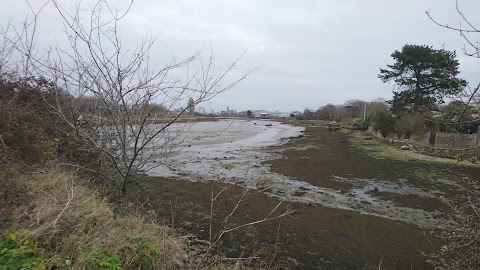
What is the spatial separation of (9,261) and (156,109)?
8.35 feet

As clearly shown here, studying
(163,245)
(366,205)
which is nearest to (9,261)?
(163,245)

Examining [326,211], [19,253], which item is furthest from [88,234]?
[326,211]

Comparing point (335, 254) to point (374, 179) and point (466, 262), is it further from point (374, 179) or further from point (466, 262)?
point (374, 179)

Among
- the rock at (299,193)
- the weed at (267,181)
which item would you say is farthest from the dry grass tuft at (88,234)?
the weed at (267,181)

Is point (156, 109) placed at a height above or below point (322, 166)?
above

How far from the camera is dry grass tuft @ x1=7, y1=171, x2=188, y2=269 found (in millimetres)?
3172

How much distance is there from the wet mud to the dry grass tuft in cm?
117

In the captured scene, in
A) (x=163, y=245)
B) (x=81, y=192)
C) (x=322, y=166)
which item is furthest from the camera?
(x=322, y=166)

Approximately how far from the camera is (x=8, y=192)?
4207 mm

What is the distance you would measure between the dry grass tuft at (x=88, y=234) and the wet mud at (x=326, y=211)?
1.17 m

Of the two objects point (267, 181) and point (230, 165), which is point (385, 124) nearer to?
point (230, 165)

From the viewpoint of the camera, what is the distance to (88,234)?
356 centimetres

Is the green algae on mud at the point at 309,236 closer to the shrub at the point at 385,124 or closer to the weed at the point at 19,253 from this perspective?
the weed at the point at 19,253

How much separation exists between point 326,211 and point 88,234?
6.99m
